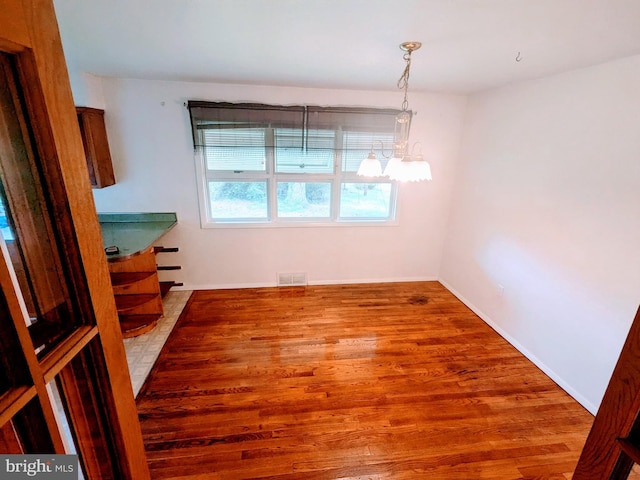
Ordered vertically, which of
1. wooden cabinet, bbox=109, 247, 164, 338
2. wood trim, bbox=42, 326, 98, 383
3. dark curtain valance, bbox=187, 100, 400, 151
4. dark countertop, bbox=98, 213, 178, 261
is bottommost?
wooden cabinet, bbox=109, 247, 164, 338

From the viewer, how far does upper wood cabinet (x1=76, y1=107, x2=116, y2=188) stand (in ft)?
8.61

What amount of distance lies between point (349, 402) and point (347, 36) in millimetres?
2330

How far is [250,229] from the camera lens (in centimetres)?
351

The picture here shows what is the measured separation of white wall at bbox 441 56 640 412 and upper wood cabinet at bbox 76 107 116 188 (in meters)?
3.79

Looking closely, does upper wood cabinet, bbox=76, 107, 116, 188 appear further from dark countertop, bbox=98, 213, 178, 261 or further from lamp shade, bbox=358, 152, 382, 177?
lamp shade, bbox=358, 152, 382, 177

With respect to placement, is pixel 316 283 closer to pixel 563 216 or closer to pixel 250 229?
pixel 250 229

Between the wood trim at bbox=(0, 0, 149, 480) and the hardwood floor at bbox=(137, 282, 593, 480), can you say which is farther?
the hardwood floor at bbox=(137, 282, 593, 480)

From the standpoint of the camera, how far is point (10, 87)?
52cm

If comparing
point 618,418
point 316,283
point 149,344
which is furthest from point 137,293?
point 618,418

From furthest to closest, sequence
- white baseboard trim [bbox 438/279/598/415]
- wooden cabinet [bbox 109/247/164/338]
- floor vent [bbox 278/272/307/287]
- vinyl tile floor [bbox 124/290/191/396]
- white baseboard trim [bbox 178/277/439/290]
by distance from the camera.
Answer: floor vent [bbox 278/272/307/287] < white baseboard trim [bbox 178/277/439/290] < wooden cabinet [bbox 109/247/164/338] < vinyl tile floor [bbox 124/290/191/396] < white baseboard trim [bbox 438/279/598/415]

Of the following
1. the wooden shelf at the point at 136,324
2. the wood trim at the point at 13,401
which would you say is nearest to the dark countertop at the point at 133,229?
the wooden shelf at the point at 136,324

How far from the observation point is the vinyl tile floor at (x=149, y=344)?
7.50ft

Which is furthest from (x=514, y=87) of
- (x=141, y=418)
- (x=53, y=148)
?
(x=141, y=418)

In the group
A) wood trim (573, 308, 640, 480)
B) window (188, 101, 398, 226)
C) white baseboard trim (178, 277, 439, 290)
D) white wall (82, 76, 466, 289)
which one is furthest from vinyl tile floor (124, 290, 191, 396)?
wood trim (573, 308, 640, 480)
